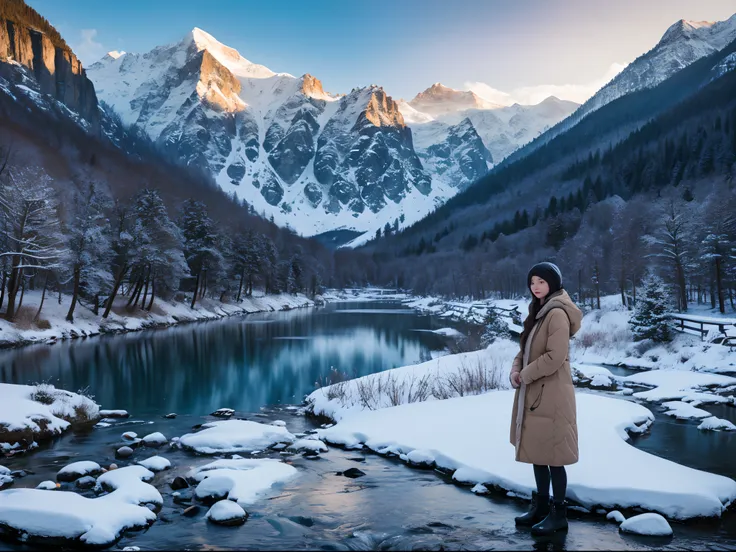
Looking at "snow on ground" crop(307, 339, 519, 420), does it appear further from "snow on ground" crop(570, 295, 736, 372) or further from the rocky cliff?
the rocky cliff

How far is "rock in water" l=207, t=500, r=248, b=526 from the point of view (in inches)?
274

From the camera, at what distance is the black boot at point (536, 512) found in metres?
6.26

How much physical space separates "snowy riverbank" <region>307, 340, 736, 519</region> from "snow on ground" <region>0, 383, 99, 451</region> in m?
6.60

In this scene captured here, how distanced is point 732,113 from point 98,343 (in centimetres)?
12337

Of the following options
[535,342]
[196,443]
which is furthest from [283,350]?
[535,342]

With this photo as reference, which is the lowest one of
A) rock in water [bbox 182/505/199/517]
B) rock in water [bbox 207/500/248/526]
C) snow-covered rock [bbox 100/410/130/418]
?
snow-covered rock [bbox 100/410/130/418]

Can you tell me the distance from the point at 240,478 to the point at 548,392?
5.46 metres

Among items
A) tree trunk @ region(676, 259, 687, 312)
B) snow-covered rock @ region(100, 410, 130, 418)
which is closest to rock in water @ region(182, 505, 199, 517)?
snow-covered rock @ region(100, 410, 130, 418)

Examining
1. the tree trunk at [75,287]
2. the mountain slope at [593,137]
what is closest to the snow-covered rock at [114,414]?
the tree trunk at [75,287]

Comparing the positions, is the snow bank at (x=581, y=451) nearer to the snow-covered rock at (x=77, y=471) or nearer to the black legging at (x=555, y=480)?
the black legging at (x=555, y=480)

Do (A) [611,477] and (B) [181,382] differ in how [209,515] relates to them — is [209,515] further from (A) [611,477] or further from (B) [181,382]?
(B) [181,382]

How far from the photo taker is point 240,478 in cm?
862

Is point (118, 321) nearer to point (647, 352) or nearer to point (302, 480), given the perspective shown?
point (647, 352)

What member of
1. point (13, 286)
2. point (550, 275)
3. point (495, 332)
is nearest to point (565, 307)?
point (550, 275)
